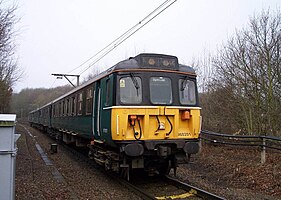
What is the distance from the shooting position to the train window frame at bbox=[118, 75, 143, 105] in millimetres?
8211

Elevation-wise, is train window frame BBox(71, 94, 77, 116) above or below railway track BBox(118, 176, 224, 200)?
above

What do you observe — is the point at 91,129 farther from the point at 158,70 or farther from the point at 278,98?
the point at 278,98

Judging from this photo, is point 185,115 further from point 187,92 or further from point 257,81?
point 257,81

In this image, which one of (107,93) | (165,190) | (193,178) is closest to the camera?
(165,190)

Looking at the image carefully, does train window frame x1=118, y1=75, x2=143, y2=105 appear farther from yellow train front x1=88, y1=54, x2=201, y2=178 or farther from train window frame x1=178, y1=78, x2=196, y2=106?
train window frame x1=178, y1=78, x2=196, y2=106

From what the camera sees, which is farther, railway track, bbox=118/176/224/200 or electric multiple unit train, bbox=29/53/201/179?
electric multiple unit train, bbox=29/53/201/179

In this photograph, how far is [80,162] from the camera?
13680mm

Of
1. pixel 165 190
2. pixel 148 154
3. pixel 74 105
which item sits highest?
pixel 74 105

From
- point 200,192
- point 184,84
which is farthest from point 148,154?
point 184,84

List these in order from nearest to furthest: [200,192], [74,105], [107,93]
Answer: [200,192], [107,93], [74,105]

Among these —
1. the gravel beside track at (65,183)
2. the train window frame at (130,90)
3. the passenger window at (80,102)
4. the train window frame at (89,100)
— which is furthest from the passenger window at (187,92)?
the passenger window at (80,102)

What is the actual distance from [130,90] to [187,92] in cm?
165

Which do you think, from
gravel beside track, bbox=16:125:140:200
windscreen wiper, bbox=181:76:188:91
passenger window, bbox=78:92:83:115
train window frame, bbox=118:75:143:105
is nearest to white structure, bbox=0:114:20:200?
gravel beside track, bbox=16:125:140:200

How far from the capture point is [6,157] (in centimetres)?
438
